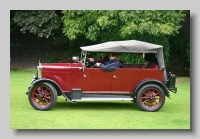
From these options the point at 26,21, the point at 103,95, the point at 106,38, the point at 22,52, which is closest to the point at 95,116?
the point at 103,95

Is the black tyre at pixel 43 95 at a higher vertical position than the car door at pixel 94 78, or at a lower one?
lower

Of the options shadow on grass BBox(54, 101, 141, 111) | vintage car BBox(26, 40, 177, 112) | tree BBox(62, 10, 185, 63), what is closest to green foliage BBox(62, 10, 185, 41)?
tree BBox(62, 10, 185, 63)

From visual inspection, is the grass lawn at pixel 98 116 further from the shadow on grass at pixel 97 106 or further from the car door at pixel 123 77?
the car door at pixel 123 77

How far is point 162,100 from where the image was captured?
33.3 feet

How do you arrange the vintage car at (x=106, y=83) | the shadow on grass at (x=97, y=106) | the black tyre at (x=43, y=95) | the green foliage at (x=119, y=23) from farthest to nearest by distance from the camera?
the green foliage at (x=119, y=23) → the shadow on grass at (x=97, y=106) → the vintage car at (x=106, y=83) → the black tyre at (x=43, y=95)

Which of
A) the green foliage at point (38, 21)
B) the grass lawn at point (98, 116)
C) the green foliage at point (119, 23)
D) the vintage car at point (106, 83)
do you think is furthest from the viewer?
the green foliage at point (38, 21)

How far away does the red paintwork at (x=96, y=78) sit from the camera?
10.1 m

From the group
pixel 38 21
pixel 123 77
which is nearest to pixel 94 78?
pixel 123 77

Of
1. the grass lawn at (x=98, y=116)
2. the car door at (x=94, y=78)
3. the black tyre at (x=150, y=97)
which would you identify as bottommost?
the grass lawn at (x=98, y=116)

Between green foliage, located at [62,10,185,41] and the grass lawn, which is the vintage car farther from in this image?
green foliage, located at [62,10,185,41]

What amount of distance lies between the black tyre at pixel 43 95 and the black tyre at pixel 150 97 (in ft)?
6.25

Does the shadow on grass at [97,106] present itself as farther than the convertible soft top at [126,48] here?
Yes

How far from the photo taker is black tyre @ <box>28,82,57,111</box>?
9.92 meters

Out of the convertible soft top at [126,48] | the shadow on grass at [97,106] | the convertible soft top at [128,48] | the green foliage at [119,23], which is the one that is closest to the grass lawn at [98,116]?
the shadow on grass at [97,106]
